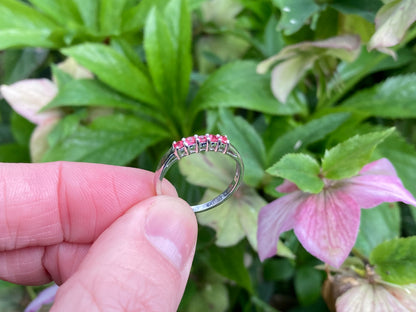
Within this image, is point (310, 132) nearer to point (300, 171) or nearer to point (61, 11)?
point (300, 171)

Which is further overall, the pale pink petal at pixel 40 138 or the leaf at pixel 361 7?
the pale pink petal at pixel 40 138

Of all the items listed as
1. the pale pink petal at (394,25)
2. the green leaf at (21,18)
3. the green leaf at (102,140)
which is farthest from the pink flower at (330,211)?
the green leaf at (21,18)

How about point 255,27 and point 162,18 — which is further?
point 255,27

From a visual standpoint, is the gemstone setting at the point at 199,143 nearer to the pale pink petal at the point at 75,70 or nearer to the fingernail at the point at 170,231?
the fingernail at the point at 170,231

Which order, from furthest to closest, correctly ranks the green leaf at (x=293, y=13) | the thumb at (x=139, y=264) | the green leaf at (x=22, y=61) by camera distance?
1. the green leaf at (x=22, y=61)
2. the green leaf at (x=293, y=13)
3. the thumb at (x=139, y=264)

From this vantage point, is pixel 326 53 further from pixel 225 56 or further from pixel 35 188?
pixel 35 188

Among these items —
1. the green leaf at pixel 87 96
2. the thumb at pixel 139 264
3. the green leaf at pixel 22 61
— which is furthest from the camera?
the green leaf at pixel 22 61

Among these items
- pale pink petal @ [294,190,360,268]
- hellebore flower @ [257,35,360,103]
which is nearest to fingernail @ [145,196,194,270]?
pale pink petal @ [294,190,360,268]

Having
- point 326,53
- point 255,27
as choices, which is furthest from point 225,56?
point 326,53

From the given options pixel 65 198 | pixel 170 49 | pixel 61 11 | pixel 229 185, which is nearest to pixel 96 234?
pixel 65 198
